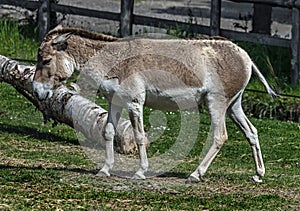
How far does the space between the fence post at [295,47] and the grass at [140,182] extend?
5.96 feet

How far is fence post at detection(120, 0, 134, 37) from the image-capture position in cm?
1675

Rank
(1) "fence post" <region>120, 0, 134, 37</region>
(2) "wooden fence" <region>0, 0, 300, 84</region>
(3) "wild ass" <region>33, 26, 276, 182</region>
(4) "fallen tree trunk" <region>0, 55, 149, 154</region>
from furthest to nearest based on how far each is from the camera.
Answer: (1) "fence post" <region>120, 0, 134, 37</region>
(2) "wooden fence" <region>0, 0, 300, 84</region>
(4) "fallen tree trunk" <region>0, 55, 149, 154</region>
(3) "wild ass" <region>33, 26, 276, 182</region>

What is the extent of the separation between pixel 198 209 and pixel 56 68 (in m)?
2.23

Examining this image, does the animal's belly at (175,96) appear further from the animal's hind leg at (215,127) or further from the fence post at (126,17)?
the fence post at (126,17)

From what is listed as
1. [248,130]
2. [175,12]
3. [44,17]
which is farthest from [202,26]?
[175,12]

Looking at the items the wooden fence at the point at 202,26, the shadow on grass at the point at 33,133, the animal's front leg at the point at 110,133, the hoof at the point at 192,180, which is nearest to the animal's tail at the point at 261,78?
the hoof at the point at 192,180

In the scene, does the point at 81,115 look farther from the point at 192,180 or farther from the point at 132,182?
the point at 192,180

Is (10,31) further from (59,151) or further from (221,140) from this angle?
(221,140)

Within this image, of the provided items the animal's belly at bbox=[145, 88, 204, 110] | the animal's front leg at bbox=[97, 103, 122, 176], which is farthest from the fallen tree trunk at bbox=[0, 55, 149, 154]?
the animal's belly at bbox=[145, 88, 204, 110]

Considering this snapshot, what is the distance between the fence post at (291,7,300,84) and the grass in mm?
1816

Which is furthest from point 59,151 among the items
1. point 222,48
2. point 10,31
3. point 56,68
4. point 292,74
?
point 10,31

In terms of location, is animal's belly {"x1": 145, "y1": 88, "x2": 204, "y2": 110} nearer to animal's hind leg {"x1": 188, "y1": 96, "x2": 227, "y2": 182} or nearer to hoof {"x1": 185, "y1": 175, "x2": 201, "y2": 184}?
animal's hind leg {"x1": 188, "y1": 96, "x2": 227, "y2": 182}

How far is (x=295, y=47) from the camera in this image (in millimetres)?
14875

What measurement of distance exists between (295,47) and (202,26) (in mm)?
2057
